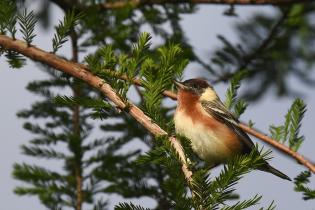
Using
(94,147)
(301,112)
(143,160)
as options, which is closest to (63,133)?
(94,147)

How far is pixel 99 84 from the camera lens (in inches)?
133

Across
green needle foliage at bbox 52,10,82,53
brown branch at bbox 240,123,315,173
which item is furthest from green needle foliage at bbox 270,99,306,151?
green needle foliage at bbox 52,10,82,53

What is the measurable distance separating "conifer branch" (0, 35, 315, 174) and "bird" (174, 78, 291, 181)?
1.09 metres

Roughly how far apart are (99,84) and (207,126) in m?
2.02

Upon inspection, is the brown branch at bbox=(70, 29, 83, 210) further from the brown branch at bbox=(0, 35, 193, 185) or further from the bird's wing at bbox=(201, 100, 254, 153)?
the bird's wing at bbox=(201, 100, 254, 153)

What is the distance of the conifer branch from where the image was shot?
319 centimetres

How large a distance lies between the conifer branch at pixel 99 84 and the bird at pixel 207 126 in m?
1.09

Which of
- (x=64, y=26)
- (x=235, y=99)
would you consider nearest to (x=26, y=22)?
(x=64, y=26)

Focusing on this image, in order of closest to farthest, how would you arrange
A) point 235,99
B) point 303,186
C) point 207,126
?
point 303,186 < point 235,99 < point 207,126

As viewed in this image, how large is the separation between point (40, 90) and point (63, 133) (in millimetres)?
522

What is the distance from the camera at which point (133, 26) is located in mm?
5199

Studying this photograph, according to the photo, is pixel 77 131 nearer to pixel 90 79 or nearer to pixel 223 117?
pixel 90 79

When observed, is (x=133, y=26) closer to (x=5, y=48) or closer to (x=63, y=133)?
(x=63, y=133)

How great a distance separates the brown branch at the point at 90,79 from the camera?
3.17 m
